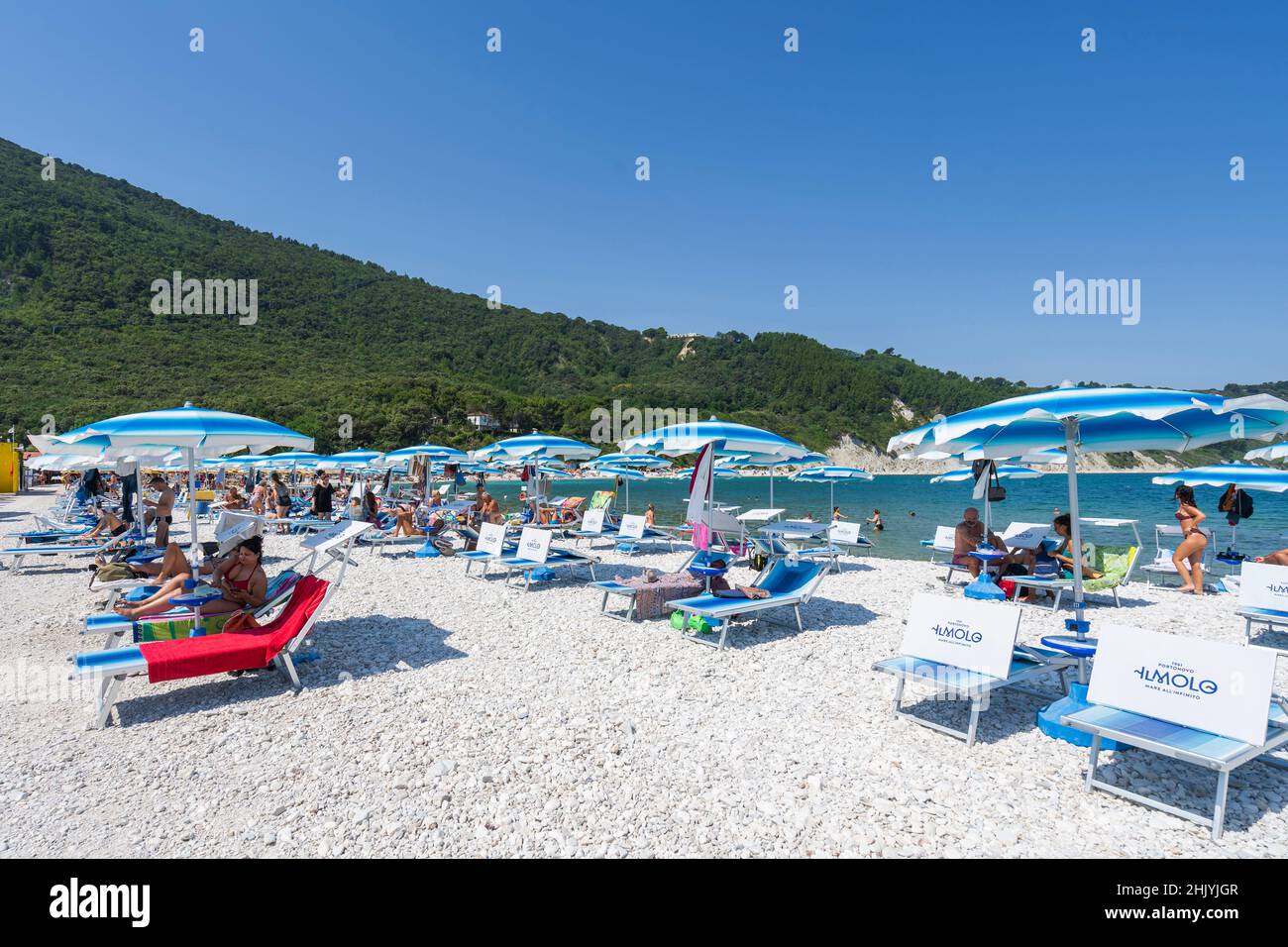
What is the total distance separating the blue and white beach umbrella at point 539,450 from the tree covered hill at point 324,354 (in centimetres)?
1512

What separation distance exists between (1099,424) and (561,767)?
20.6ft

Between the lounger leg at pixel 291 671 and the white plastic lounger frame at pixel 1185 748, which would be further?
the lounger leg at pixel 291 671

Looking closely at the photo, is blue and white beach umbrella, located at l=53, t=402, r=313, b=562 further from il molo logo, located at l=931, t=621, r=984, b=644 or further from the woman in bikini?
the woman in bikini

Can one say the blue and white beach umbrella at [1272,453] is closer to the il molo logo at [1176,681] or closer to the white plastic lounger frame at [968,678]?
the white plastic lounger frame at [968,678]

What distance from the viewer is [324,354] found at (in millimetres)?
81250

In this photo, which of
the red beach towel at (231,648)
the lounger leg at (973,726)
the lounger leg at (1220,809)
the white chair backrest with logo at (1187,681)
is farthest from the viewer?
the red beach towel at (231,648)

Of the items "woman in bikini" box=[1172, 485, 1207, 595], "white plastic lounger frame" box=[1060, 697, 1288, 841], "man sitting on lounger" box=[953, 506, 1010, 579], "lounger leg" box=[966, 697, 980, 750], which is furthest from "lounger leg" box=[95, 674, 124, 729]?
"woman in bikini" box=[1172, 485, 1207, 595]

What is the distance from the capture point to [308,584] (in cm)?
591

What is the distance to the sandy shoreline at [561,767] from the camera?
3199 millimetres

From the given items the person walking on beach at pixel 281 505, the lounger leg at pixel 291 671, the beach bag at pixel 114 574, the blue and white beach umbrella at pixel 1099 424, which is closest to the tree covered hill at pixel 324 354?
the person walking on beach at pixel 281 505

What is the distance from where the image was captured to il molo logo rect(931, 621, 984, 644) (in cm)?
466

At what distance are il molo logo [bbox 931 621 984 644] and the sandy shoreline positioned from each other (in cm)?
59
